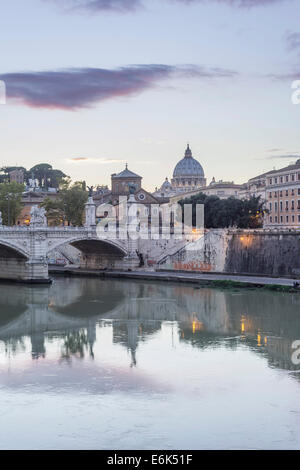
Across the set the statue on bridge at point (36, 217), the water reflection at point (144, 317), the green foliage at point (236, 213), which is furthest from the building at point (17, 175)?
the water reflection at point (144, 317)

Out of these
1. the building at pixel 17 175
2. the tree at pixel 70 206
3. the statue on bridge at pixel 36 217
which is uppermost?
the building at pixel 17 175

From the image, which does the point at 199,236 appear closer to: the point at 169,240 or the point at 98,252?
the point at 169,240

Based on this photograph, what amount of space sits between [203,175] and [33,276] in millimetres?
76208

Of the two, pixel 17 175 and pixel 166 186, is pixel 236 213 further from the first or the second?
pixel 166 186

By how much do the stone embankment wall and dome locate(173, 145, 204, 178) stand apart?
6914 centimetres

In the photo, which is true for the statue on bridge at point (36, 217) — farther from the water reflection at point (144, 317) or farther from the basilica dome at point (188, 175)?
the basilica dome at point (188, 175)

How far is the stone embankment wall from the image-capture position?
32.6 metres

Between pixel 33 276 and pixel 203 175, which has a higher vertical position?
pixel 203 175

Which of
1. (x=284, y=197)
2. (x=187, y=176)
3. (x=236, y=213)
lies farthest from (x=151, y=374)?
(x=187, y=176)

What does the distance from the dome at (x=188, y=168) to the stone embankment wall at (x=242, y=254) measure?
6914cm

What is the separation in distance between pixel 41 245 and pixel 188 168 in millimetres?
74812

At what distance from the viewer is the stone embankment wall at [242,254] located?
32.6m

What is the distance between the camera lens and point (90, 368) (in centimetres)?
1578
